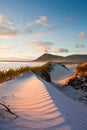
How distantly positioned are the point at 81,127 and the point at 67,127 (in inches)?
12.2

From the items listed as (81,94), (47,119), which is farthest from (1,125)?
(81,94)

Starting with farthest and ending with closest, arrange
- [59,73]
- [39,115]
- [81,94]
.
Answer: [59,73]
[81,94]
[39,115]

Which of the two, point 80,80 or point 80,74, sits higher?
point 80,74

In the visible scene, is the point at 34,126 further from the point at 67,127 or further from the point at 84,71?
the point at 84,71

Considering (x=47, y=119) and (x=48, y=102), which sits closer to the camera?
(x=47, y=119)

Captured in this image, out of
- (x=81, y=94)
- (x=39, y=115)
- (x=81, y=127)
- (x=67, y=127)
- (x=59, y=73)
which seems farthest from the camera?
(x=59, y=73)

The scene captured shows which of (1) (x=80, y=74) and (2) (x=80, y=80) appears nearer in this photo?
(2) (x=80, y=80)

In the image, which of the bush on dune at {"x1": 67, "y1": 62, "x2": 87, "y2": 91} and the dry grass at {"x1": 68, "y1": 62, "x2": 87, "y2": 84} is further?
the dry grass at {"x1": 68, "y1": 62, "x2": 87, "y2": 84}

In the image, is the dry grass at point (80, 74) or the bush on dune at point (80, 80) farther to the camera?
the dry grass at point (80, 74)

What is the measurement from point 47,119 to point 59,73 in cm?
1636

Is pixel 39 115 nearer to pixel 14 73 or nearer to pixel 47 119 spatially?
pixel 47 119

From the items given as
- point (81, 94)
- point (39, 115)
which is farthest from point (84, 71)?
point (39, 115)

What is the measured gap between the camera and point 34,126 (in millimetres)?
3439

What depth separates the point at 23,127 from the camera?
3.36 m
